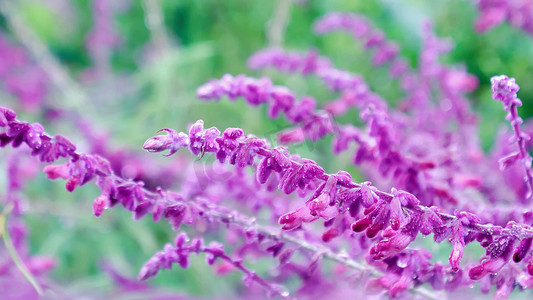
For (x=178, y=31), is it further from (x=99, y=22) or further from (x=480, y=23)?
(x=480, y=23)

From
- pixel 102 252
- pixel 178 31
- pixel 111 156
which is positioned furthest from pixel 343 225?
pixel 178 31

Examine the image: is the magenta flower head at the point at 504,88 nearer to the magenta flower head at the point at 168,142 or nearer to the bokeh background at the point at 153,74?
the magenta flower head at the point at 168,142

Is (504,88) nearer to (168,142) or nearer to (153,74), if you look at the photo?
(168,142)

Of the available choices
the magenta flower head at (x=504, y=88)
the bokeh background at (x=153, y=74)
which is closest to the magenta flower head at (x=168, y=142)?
the magenta flower head at (x=504, y=88)

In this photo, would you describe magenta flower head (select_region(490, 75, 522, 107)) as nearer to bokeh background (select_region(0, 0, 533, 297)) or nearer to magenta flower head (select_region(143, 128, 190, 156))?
magenta flower head (select_region(143, 128, 190, 156))

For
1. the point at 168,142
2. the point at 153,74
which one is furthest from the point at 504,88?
the point at 153,74

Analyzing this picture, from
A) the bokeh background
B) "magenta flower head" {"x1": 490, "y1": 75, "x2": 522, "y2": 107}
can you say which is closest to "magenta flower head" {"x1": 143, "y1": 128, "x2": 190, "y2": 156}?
"magenta flower head" {"x1": 490, "y1": 75, "x2": 522, "y2": 107}

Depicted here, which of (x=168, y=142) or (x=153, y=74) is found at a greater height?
(x=153, y=74)
